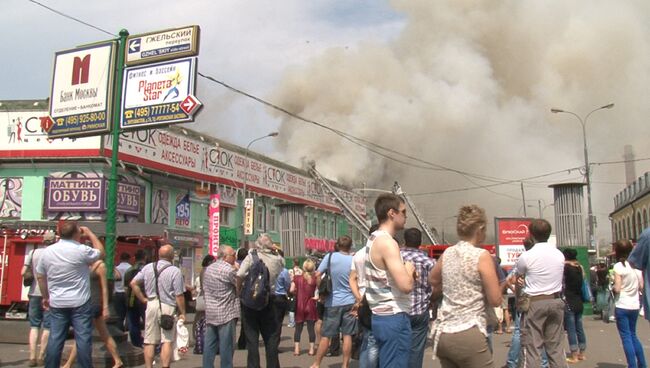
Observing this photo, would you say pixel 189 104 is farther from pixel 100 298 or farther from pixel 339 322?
pixel 339 322

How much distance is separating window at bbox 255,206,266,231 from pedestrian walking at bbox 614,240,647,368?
27619 millimetres

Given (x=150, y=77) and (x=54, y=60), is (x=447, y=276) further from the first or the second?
(x=54, y=60)

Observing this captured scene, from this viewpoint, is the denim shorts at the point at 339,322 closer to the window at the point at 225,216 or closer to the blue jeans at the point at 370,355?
the blue jeans at the point at 370,355

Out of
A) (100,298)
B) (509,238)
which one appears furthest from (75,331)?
(509,238)

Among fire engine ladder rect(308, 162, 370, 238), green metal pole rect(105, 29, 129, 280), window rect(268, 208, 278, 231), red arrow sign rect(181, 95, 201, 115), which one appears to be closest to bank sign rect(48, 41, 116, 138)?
green metal pole rect(105, 29, 129, 280)

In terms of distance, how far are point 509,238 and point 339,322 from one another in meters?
10.5

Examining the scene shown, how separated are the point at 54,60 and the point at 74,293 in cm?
677

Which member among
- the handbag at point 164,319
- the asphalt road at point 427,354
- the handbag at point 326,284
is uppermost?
the handbag at point 326,284

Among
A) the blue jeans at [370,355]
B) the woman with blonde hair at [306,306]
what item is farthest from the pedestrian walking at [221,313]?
the woman with blonde hair at [306,306]

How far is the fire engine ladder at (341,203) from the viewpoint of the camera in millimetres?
→ 42969

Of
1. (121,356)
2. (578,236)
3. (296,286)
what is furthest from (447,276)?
(578,236)

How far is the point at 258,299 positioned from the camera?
708 centimetres

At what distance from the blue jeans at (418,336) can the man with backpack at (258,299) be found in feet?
6.94

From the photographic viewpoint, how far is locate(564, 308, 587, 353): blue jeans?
890cm
